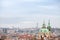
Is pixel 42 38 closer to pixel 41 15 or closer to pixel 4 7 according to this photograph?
pixel 41 15

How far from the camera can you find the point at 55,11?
7.49ft

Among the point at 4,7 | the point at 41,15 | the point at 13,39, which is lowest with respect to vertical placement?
the point at 13,39

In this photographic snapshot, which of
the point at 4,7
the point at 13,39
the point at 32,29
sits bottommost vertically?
the point at 13,39

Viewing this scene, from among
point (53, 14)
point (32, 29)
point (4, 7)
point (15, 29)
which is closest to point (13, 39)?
point (15, 29)

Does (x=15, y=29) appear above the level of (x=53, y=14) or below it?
below

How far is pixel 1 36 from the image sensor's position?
2.27 metres

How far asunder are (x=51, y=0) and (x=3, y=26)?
95 cm

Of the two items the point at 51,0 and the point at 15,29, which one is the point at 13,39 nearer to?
the point at 15,29

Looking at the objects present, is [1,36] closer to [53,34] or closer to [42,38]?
[42,38]

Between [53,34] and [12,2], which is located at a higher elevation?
[12,2]

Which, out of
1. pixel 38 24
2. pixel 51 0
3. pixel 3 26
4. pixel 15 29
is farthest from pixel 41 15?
pixel 3 26

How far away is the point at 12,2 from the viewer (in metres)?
2.30

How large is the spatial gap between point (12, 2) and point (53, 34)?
0.90 m

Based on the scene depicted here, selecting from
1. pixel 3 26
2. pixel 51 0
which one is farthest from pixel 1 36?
pixel 51 0
